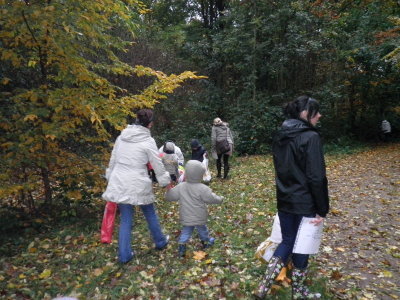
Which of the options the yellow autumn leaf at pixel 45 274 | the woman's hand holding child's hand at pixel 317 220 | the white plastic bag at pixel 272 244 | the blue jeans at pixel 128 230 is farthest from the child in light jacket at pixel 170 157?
the woman's hand holding child's hand at pixel 317 220

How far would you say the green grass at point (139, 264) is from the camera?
13.5 feet

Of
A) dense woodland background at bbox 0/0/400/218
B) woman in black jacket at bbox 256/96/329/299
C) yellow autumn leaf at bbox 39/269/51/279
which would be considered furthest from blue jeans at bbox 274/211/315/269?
dense woodland background at bbox 0/0/400/218

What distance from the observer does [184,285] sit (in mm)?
4152

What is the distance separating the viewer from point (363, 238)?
5.49 metres

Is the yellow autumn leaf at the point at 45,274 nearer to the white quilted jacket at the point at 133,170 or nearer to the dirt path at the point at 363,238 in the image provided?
the white quilted jacket at the point at 133,170

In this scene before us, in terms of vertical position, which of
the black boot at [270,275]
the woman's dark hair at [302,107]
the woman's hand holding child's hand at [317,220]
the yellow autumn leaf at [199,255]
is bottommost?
the yellow autumn leaf at [199,255]

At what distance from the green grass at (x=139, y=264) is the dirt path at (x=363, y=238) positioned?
443 millimetres

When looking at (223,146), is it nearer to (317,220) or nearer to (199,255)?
(199,255)

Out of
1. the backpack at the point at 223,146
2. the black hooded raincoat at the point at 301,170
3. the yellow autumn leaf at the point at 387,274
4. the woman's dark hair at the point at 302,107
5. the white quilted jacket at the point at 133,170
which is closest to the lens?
the black hooded raincoat at the point at 301,170

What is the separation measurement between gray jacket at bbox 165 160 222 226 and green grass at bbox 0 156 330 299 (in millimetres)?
625

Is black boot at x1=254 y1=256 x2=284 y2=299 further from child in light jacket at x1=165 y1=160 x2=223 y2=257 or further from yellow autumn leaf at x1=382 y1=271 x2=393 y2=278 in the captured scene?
yellow autumn leaf at x1=382 y1=271 x2=393 y2=278

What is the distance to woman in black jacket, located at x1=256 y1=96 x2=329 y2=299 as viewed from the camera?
321 cm

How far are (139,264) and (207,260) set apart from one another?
969 millimetres

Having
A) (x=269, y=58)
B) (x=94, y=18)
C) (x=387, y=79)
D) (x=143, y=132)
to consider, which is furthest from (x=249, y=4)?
(x=143, y=132)
